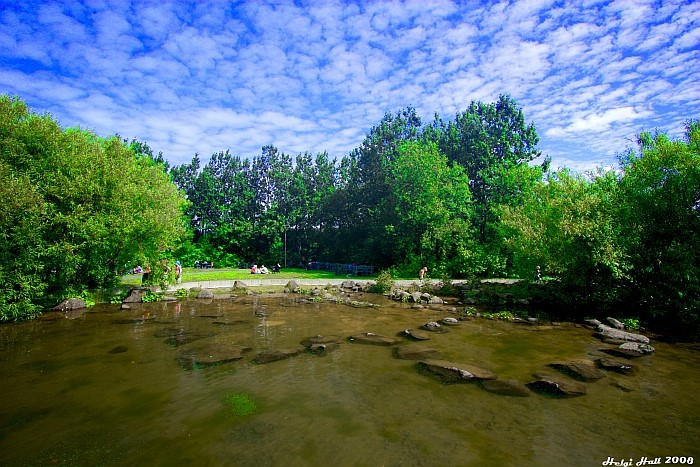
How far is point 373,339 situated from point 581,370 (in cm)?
750

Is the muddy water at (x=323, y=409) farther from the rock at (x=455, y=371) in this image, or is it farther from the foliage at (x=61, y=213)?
the foliage at (x=61, y=213)

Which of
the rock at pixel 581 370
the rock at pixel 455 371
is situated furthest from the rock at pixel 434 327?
the rock at pixel 581 370

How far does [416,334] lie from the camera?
16.1m

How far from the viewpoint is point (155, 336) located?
1552 cm

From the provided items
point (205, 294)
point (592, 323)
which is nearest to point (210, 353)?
point (205, 294)

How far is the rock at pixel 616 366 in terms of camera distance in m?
11.7

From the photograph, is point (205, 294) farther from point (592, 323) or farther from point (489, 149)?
point (489, 149)

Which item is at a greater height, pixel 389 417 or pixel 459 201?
pixel 459 201

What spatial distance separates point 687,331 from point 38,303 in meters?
34.1

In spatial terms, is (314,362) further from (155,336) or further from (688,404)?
(688,404)

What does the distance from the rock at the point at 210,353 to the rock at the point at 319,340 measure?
2278 millimetres

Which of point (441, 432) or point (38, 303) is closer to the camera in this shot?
point (441, 432)

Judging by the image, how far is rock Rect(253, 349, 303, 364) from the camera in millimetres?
12555

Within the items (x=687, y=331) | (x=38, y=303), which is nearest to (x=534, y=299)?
(x=687, y=331)
